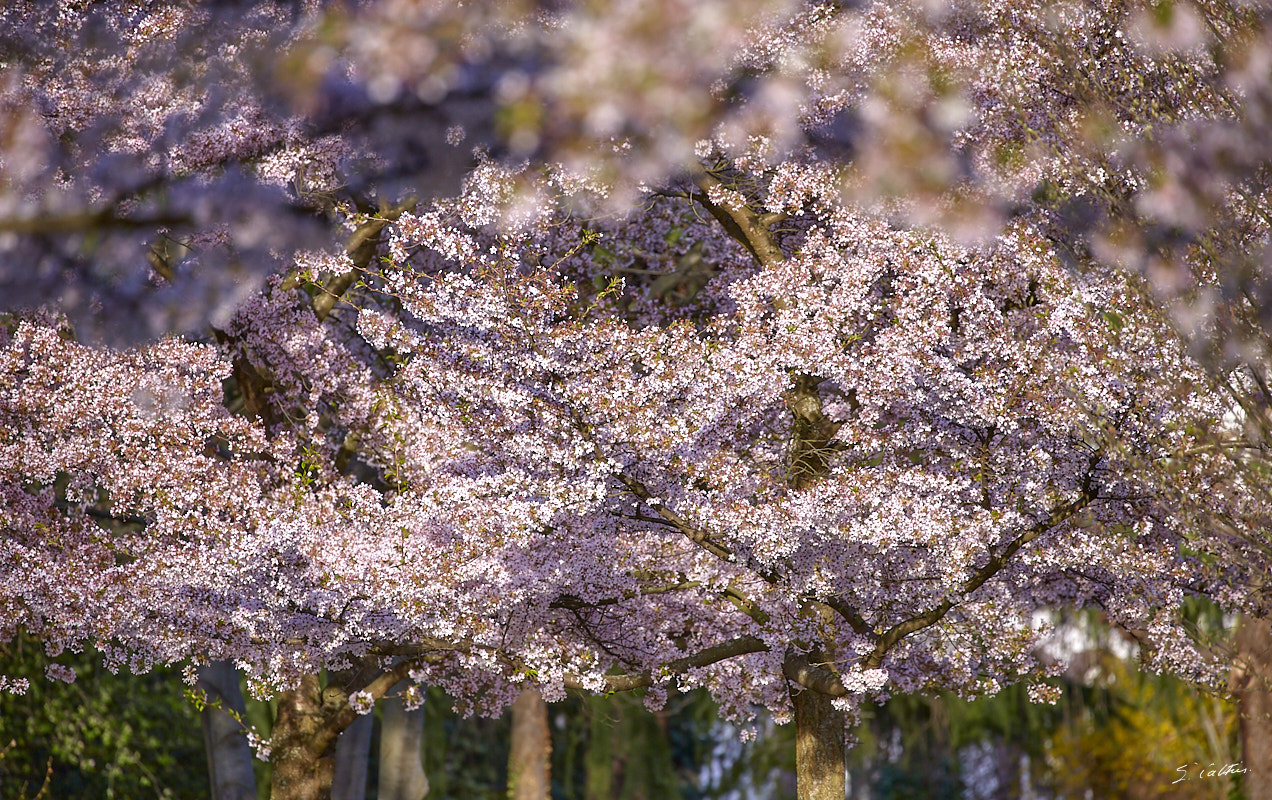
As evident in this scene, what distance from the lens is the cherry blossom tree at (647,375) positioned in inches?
414

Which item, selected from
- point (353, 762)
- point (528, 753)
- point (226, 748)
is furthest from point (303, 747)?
point (528, 753)

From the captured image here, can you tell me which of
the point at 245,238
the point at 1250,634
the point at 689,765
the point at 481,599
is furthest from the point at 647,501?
the point at 689,765

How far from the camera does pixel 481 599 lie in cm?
1205

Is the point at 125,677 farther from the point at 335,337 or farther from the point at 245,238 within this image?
the point at 245,238

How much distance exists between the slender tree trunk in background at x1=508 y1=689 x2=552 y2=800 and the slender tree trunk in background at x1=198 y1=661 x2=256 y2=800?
854 cm

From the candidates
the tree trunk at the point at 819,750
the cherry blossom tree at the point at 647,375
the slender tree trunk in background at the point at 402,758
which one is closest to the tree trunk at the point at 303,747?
the cherry blossom tree at the point at 647,375

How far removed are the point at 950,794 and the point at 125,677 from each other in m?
18.2

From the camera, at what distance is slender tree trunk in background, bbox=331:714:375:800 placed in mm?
18875

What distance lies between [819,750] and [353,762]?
8.65m

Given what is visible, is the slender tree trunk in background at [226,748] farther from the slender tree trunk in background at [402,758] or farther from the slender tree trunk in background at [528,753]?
the slender tree trunk in background at [528,753]

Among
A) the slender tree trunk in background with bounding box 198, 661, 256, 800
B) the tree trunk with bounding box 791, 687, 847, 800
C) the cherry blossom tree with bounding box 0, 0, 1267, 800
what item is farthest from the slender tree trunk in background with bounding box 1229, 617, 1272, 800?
the slender tree trunk in background with bounding box 198, 661, 256, 800

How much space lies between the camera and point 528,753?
25156 mm

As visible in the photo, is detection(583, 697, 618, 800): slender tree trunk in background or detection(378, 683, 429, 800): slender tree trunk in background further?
detection(583, 697, 618, 800): slender tree trunk in background

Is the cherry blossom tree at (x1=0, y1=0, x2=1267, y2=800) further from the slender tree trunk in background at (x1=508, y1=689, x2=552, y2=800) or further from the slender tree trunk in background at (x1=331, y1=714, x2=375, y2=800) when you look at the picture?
the slender tree trunk in background at (x1=508, y1=689, x2=552, y2=800)
